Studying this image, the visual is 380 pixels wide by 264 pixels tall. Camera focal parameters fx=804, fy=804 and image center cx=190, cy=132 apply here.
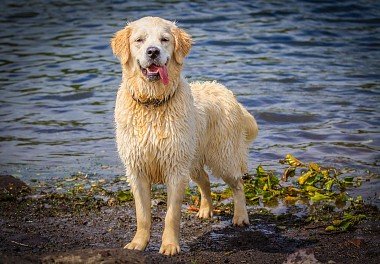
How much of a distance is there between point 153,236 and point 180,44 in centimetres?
200

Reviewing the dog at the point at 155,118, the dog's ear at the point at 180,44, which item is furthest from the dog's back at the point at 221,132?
the dog's ear at the point at 180,44

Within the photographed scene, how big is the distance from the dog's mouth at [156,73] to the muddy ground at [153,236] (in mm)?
1571

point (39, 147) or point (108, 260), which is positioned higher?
point (108, 260)

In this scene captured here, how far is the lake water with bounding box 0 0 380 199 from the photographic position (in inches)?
468

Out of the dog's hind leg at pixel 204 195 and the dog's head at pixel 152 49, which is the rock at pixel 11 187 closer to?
the dog's hind leg at pixel 204 195

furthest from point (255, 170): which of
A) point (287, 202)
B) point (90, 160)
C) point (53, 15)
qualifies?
point (53, 15)

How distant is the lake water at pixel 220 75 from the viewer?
1188cm

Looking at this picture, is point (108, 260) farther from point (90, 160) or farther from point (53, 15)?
point (53, 15)

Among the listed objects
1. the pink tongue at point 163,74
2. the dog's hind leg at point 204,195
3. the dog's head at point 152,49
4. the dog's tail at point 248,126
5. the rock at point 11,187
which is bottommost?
the rock at point 11,187

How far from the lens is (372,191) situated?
9602 millimetres

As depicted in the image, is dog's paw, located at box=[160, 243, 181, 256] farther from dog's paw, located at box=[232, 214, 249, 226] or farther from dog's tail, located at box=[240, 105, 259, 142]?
dog's tail, located at box=[240, 105, 259, 142]

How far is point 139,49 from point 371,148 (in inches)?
215

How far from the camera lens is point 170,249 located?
7309mm

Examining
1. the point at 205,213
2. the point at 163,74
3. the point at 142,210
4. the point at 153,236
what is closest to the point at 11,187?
the point at 153,236
